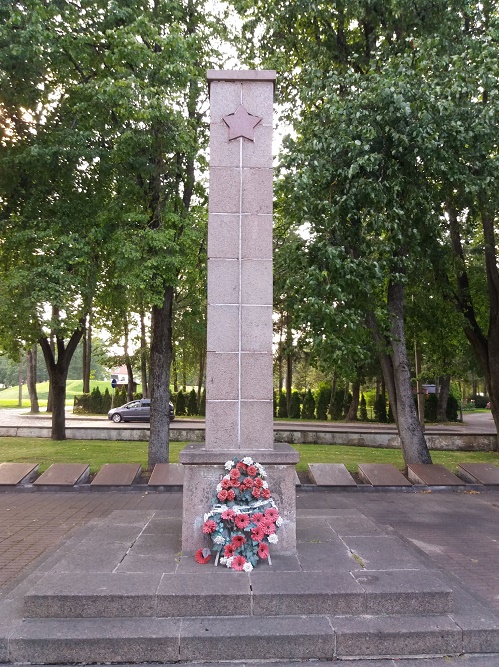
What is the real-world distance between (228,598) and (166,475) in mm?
6915

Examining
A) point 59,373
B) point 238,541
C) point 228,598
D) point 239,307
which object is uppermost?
point 239,307

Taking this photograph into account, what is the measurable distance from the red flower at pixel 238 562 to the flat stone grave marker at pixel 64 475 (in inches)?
265

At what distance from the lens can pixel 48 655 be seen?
4.30 metres

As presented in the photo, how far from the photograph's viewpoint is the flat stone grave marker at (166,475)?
11.2 metres

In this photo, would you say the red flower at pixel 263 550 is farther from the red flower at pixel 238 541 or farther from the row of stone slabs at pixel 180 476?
the row of stone slabs at pixel 180 476

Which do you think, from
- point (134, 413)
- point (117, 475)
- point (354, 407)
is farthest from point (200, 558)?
point (354, 407)

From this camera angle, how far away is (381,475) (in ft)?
38.4

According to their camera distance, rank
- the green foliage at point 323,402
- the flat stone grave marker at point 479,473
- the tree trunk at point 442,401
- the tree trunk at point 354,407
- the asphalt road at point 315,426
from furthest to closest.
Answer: the green foliage at point 323,402, the tree trunk at point 442,401, the tree trunk at point 354,407, the asphalt road at point 315,426, the flat stone grave marker at point 479,473

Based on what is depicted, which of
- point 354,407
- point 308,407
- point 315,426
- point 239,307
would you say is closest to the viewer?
point 239,307

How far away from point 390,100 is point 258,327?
571 centimetres

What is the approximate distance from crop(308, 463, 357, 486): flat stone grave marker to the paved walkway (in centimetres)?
25

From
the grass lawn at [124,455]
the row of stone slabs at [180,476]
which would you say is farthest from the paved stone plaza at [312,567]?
the grass lawn at [124,455]

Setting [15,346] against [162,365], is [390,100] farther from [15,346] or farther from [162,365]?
[15,346]

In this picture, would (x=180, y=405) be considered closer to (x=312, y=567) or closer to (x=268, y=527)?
(x=268, y=527)
